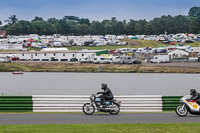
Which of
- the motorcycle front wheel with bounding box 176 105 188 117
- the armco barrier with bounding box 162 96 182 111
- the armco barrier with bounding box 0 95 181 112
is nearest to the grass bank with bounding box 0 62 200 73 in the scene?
the armco barrier with bounding box 162 96 182 111

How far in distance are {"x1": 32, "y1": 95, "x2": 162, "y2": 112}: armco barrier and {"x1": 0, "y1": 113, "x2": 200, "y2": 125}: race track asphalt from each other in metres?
1.30

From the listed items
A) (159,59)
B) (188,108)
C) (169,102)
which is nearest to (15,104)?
(169,102)

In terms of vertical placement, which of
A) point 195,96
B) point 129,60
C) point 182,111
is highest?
point 129,60

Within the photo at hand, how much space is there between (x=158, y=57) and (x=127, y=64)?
762 centimetres

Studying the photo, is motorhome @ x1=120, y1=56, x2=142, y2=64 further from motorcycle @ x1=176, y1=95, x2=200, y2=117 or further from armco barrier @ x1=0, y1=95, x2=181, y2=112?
motorcycle @ x1=176, y1=95, x2=200, y2=117

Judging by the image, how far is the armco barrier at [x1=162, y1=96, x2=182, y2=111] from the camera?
26.8 metres

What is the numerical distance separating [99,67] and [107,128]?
7548 cm

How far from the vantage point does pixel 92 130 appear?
19.2 metres

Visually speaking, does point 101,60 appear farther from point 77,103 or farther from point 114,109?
point 114,109

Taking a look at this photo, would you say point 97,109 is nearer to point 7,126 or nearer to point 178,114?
point 178,114

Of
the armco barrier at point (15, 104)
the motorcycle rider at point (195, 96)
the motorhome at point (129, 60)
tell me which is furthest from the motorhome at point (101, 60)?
the motorcycle rider at point (195, 96)

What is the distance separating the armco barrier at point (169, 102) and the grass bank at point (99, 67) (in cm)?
6133

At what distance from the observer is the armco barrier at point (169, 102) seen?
26812mm

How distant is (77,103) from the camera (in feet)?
87.2
